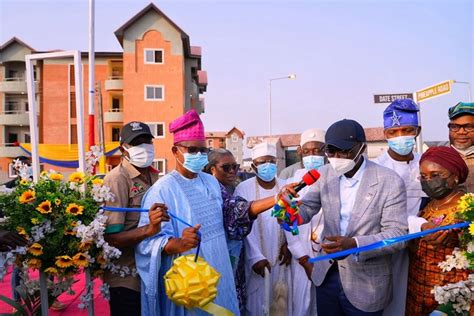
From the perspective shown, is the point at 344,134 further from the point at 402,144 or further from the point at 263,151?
the point at 263,151

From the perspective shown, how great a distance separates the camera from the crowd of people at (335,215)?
3.03 meters

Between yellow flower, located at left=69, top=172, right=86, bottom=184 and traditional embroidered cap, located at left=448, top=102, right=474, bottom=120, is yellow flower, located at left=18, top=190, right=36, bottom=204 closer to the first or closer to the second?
yellow flower, located at left=69, top=172, right=86, bottom=184

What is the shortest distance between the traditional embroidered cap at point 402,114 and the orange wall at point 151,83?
91.5 feet

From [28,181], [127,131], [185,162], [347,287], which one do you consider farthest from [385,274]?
[28,181]

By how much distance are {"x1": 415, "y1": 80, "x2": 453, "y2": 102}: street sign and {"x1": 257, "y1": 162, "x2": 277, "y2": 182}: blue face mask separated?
17.5 ft

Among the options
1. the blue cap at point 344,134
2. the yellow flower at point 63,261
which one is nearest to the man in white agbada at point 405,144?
the blue cap at point 344,134

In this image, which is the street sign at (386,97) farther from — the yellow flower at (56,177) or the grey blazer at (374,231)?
the yellow flower at (56,177)

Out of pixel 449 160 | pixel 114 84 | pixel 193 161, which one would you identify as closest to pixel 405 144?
pixel 449 160

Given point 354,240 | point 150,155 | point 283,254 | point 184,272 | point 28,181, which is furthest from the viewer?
point 283,254

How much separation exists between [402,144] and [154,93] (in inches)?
1153

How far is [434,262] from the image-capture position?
9.82ft

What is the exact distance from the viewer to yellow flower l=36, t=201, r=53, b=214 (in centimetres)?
300

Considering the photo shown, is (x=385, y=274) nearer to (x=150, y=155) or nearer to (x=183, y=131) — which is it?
(x=183, y=131)

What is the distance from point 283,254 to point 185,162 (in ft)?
5.44
